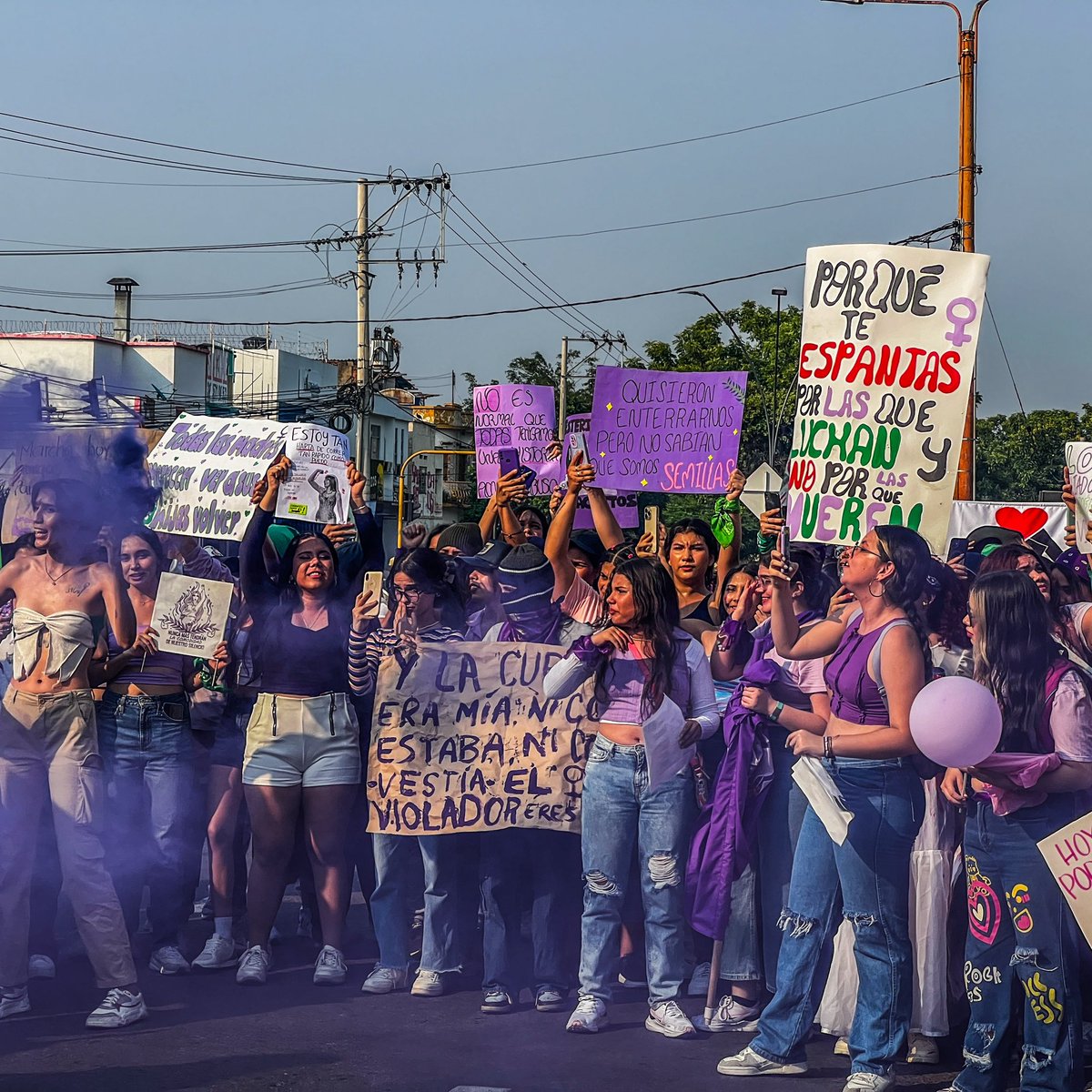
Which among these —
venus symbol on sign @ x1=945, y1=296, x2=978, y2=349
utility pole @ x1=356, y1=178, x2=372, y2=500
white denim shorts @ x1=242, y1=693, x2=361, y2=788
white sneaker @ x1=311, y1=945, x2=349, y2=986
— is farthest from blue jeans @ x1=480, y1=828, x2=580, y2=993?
utility pole @ x1=356, y1=178, x2=372, y2=500

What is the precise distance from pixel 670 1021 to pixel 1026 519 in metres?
7.81

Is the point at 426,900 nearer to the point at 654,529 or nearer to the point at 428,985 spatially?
the point at 428,985

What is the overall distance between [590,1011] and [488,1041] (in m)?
0.41

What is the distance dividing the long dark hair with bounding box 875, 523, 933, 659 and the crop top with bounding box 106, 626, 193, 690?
3.07 metres

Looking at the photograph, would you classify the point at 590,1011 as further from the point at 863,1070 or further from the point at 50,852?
the point at 50,852

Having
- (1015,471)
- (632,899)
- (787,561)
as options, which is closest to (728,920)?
(632,899)

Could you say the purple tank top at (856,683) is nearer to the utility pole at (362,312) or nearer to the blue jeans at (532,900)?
the blue jeans at (532,900)

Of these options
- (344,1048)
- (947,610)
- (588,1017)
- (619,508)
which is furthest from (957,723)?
(619,508)

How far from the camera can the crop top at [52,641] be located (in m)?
5.72

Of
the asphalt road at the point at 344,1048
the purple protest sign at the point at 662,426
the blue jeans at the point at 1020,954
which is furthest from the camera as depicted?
the purple protest sign at the point at 662,426

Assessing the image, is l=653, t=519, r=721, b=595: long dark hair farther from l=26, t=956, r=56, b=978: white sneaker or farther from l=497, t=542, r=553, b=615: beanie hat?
l=26, t=956, r=56, b=978: white sneaker

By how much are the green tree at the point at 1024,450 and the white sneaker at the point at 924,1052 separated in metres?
33.7

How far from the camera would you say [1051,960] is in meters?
4.53

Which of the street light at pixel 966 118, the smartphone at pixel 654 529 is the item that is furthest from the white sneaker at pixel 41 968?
the street light at pixel 966 118
